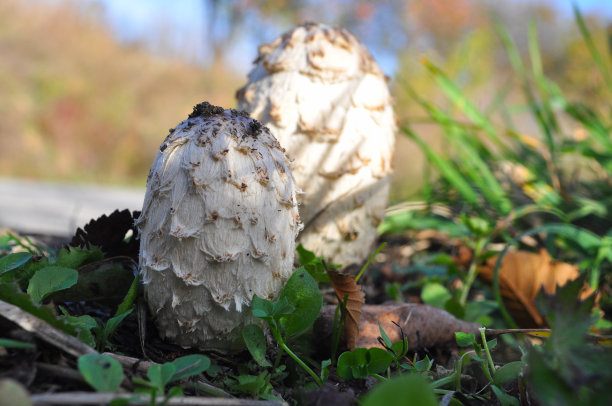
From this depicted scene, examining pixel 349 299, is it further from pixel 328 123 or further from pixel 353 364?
pixel 328 123

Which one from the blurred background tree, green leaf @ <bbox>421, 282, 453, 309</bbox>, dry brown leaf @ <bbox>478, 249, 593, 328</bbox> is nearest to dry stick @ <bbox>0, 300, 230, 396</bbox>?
green leaf @ <bbox>421, 282, 453, 309</bbox>

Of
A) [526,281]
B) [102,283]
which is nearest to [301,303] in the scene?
[102,283]

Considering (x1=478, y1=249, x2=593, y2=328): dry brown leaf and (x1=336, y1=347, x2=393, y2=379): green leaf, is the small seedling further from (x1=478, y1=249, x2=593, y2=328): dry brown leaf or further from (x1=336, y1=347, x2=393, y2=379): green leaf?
(x1=478, y1=249, x2=593, y2=328): dry brown leaf

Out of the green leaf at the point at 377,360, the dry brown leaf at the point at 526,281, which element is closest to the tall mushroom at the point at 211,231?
the green leaf at the point at 377,360

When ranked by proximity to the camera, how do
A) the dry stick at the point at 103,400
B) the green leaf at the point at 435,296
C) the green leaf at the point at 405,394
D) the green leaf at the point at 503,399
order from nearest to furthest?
the green leaf at the point at 405,394
the dry stick at the point at 103,400
the green leaf at the point at 503,399
the green leaf at the point at 435,296

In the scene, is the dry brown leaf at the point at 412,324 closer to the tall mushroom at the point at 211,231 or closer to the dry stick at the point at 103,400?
the tall mushroom at the point at 211,231

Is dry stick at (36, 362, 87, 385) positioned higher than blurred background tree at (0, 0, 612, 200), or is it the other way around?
blurred background tree at (0, 0, 612, 200)

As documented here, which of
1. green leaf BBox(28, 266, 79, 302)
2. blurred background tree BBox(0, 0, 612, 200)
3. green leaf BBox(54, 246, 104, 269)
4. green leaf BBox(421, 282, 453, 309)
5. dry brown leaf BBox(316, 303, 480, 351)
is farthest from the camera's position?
blurred background tree BBox(0, 0, 612, 200)

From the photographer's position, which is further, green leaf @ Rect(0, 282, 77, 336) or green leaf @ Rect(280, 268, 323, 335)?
green leaf @ Rect(280, 268, 323, 335)
